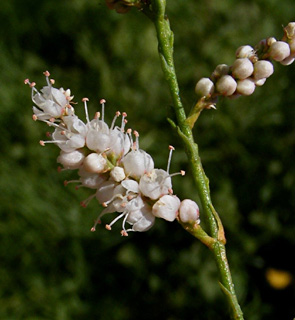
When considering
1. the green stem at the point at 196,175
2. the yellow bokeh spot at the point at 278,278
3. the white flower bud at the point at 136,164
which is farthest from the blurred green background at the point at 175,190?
the white flower bud at the point at 136,164

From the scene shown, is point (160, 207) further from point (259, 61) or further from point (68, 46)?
point (68, 46)

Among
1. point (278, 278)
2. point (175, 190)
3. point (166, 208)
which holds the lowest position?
point (278, 278)

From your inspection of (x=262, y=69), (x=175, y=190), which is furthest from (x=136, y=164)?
(x=175, y=190)

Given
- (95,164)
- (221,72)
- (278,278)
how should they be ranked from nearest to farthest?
(95,164) < (221,72) < (278,278)

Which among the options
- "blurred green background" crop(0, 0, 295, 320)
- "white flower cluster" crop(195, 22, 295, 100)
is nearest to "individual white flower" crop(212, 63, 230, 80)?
"white flower cluster" crop(195, 22, 295, 100)

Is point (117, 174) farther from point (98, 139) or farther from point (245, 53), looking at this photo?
point (245, 53)

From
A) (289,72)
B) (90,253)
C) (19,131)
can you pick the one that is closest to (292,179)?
(289,72)
